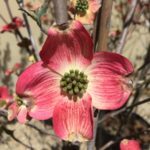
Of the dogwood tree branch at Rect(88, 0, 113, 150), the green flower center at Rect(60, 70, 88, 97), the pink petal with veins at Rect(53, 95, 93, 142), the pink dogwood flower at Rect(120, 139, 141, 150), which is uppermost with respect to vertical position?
the dogwood tree branch at Rect(88, 0, 113, 150)

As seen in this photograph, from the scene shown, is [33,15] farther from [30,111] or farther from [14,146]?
[14,146]

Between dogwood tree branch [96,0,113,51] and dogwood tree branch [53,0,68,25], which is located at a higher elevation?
dogwood tree branch [53,0,68,25]

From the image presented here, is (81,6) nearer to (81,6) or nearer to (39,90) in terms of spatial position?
(81,6)

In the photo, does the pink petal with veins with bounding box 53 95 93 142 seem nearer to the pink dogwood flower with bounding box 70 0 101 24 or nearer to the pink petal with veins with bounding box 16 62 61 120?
the pink petal with veins with bounding box 16 62 61 120

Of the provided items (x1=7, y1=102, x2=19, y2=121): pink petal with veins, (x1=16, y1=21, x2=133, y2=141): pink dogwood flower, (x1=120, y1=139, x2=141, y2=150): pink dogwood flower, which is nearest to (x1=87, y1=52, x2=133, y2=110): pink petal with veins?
(x1=16, y1=21, x2=133, y2=141): pink dogwood flower

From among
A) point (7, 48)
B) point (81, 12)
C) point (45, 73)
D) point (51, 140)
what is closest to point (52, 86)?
point (45, 73)

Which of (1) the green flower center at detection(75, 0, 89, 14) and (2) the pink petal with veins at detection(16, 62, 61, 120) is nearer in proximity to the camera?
(2) the pink petal with veins at detection(16, 62, 61, 120)

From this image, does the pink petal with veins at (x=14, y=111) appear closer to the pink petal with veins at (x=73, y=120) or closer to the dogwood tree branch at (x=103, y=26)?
the pink petal with veins at (x=73, y=120)
